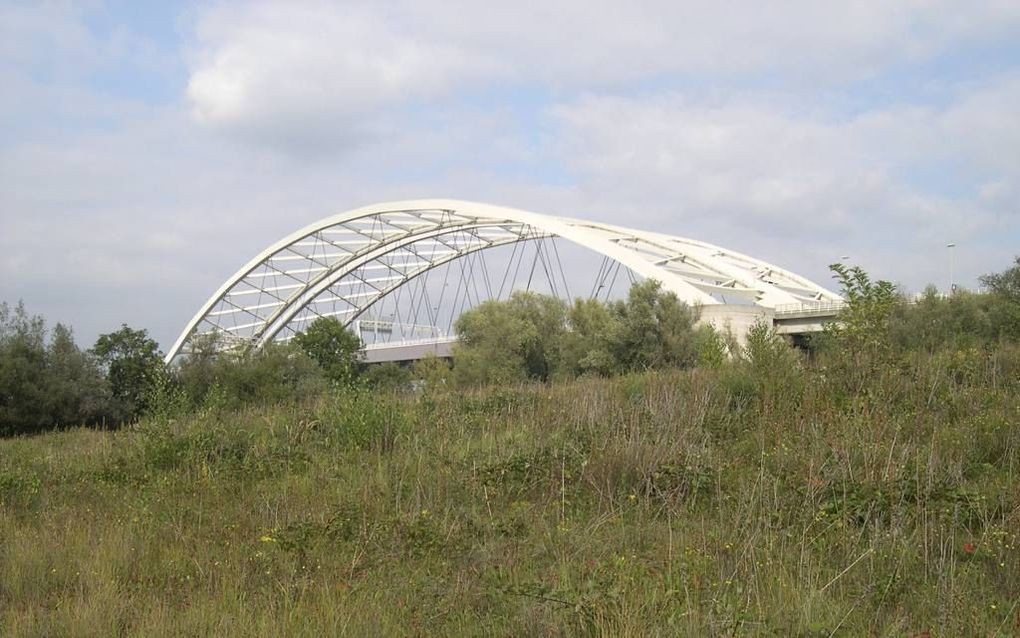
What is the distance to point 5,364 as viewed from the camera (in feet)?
105

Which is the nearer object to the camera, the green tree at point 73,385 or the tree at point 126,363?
the green tree at point 73,385

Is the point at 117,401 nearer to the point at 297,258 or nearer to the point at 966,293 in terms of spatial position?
the point at 297,258

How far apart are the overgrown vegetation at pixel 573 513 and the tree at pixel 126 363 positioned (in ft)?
96.3

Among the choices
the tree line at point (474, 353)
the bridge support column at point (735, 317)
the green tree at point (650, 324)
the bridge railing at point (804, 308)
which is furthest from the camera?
the bridge railing at point (804, 308)

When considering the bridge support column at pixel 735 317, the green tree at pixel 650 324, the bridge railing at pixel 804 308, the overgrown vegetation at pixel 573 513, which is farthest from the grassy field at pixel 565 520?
the bridge railing at pixel 804 308

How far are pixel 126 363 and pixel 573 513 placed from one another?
140 ft

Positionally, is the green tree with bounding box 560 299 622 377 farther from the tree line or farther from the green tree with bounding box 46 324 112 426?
the green tree with bounding box 46 324 112 426

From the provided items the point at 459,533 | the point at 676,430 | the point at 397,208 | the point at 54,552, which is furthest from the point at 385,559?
the point at 397,208

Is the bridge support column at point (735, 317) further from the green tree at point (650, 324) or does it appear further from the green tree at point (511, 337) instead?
the green tree at point (511, 337)

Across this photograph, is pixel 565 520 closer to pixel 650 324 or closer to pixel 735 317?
pixel 650 324

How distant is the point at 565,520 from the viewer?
19.6ft

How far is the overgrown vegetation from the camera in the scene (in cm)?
432

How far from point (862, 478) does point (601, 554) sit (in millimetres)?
2098

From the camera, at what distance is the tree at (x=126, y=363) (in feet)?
124
